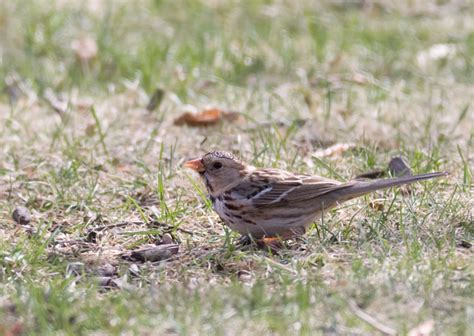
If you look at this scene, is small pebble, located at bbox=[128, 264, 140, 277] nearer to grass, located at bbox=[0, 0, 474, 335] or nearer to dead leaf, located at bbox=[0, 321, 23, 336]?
grass, located at bbox=[0, 0, 474, 335]

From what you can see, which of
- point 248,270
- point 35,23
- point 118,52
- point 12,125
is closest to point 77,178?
point 12,125

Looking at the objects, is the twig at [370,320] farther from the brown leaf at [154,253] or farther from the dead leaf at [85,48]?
the dead leaf at [85,48]

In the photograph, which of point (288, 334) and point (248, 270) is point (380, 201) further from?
point (288, 334)

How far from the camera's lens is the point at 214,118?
722 centimetres

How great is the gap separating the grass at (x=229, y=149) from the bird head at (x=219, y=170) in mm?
249

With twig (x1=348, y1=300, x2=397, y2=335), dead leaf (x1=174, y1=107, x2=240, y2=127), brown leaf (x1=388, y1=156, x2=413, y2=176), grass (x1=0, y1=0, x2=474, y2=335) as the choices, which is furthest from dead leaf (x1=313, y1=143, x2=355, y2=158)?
twig (x1=348, y1=300, x2=397, y2=335)

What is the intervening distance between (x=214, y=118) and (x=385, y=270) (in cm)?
287

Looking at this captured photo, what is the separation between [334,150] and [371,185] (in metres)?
1.53

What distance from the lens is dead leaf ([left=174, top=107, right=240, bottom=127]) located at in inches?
284

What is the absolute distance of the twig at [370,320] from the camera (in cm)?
402

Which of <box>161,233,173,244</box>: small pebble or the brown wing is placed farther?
<box>161,233,173,244</box>: small pebble

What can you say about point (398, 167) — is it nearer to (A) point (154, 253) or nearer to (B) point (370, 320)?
(A) point (154, 253)

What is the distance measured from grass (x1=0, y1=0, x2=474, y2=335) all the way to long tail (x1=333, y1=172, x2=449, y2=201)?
0.15 meters

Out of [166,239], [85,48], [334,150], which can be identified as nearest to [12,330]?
[166,239]
